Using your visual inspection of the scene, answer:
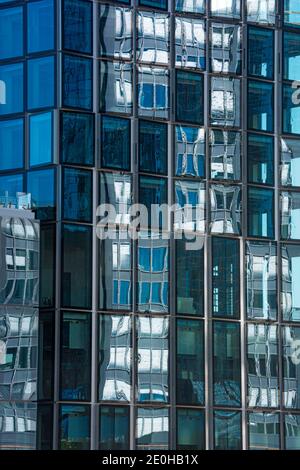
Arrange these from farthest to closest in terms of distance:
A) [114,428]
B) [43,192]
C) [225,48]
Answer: [225,48]
[114,428]
[43,192]

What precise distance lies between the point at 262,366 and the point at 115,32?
11.9 meters

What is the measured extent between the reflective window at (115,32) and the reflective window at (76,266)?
18.8 ft

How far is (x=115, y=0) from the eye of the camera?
199 ft

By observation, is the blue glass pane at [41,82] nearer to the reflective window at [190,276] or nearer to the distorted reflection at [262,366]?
the reflective window at [190,276]

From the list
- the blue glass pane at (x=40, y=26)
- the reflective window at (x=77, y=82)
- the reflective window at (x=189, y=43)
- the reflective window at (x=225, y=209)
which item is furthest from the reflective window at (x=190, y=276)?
the blue glass pane at (x=40, y=26)

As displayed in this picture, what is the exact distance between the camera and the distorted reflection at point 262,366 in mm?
62031

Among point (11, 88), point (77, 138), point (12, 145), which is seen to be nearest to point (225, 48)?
point (77, 138)

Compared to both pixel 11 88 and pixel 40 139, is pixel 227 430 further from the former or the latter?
pixel 11 88

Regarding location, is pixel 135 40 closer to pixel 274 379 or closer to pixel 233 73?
pixel 233 73

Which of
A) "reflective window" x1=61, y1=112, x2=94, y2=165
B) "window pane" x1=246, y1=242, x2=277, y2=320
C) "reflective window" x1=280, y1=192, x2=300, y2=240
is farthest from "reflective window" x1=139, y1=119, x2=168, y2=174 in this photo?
"reflective window" x1=280, y1=192, x2=300, y2=240

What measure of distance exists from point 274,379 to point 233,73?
10.2m

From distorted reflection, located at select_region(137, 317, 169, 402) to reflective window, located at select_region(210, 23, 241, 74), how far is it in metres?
8.74

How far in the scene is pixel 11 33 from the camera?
2346 inches

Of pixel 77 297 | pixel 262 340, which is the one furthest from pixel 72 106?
pixel 262 340
